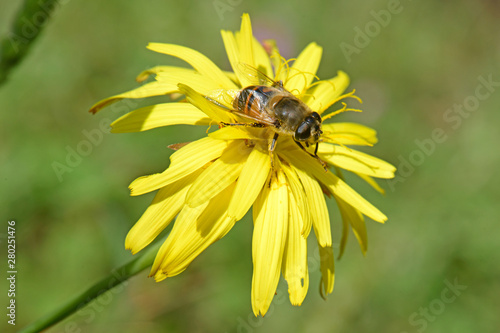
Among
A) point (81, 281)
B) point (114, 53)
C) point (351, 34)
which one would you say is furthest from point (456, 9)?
point (81, 281)

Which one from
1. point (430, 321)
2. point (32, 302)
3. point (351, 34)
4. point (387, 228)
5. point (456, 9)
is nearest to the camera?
point (32, 302)

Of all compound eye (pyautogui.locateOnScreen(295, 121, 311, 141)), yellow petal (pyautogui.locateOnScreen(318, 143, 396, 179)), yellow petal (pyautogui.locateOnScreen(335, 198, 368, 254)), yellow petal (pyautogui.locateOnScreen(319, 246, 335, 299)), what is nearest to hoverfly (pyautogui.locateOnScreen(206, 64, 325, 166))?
compound eye (pyautogui.locateOnScreen(295, 121, 311, 141))

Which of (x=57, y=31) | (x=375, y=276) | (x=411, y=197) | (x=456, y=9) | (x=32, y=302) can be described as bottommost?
(x=32, y=302)

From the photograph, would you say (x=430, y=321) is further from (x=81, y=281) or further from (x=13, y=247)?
(x=13, y=247)

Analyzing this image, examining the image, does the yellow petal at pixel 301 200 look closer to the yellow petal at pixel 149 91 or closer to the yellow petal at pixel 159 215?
the yellow petal at pixel 159 215

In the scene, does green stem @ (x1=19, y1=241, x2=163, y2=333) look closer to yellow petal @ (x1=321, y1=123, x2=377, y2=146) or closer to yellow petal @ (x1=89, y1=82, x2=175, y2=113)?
yellow petal @ (x1=89, y1=82, x2=175, y2=113)
